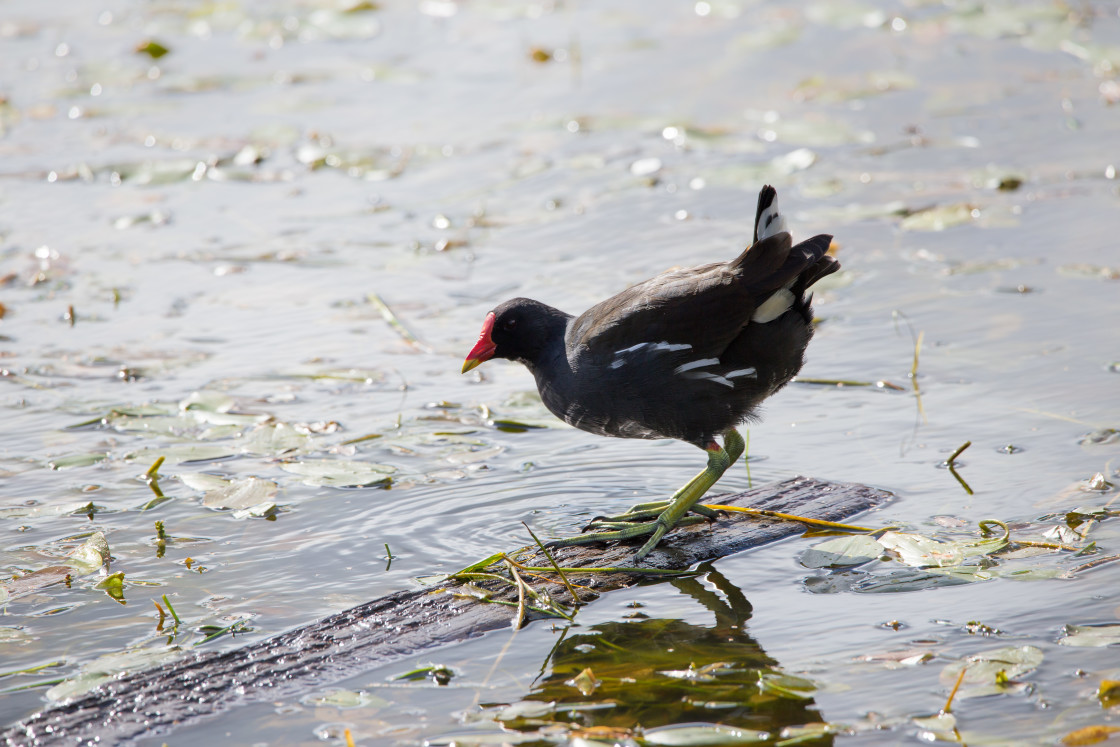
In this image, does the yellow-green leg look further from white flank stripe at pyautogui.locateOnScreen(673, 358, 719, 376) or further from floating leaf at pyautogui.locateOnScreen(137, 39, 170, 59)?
floating leaf at pyautogui.locateOnScreen(137, 39, 170, 59)

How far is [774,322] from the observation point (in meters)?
3.57

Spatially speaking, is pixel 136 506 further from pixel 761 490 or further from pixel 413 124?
pixel 413 124

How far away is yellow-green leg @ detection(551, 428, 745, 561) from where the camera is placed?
138 inches

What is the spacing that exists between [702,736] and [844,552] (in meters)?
0.92

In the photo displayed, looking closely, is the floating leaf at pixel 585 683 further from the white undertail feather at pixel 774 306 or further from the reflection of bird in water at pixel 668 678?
the white undertail feather at pixel 774 306

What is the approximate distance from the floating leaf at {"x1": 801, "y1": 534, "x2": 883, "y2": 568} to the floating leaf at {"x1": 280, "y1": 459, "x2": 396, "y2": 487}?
57.6 inches

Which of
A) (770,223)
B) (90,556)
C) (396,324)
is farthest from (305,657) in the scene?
(396,324)

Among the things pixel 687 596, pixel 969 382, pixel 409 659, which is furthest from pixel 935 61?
pixel 409 659

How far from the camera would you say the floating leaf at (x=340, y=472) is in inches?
154

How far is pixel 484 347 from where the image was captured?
3.86 meters

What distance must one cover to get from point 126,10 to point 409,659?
9400 mm

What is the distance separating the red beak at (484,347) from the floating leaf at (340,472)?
51 cm

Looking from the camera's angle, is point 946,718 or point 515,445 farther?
point 515,445

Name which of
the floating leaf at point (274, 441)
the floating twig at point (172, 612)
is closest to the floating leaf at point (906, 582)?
the floating twig at point (172, 612)
